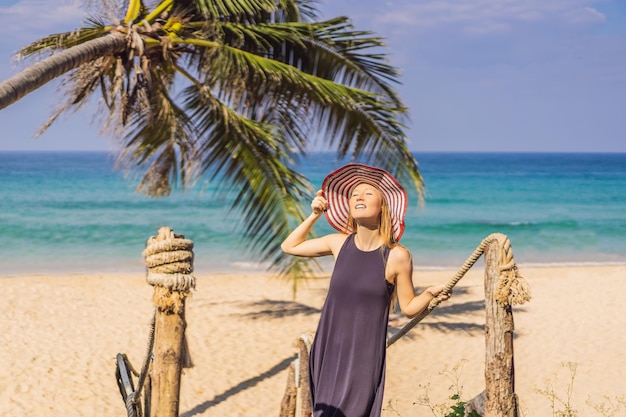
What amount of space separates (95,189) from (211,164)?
147 feet

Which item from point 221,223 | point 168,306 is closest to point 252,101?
point 168,306

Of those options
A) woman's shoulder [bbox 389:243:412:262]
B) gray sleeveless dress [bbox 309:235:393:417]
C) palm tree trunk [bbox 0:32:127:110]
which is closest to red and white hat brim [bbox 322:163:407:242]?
woman's shoulder [bbox 389:243:412:262]

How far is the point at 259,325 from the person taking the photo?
12.3m

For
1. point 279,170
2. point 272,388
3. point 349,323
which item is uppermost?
point 279,170

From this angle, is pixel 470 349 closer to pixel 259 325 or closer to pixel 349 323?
pixel 259 325

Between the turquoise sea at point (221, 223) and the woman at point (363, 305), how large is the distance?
24.4 ft

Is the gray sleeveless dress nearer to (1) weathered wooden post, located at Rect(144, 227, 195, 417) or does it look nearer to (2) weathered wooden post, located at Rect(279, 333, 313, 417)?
(2) weathered wooden post, located at Rect(279, 333, 313, 417)

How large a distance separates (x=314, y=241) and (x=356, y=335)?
0.58 meters

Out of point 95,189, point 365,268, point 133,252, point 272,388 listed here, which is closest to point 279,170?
point 272,388

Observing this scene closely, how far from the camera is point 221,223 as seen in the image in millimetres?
34969

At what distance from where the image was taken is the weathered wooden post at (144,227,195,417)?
4.61 m

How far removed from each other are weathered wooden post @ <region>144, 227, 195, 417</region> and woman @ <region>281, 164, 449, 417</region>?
132 cm

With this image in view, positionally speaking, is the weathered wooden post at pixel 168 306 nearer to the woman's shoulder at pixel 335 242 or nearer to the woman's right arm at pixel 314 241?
the woman's right arm at pixel 314 241

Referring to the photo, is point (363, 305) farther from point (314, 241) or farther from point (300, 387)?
point (300, 387)
